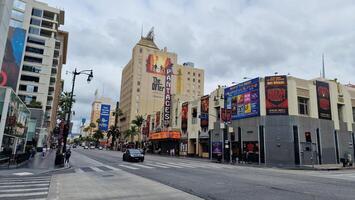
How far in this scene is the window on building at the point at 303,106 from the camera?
38438 millimetres

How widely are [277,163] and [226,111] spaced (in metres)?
9.35

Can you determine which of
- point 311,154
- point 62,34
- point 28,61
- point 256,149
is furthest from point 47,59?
point 311,154

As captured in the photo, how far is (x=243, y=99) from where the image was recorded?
42.0 metres

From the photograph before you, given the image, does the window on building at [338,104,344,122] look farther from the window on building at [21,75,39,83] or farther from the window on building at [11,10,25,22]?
the window on building at [11,10,25,22]

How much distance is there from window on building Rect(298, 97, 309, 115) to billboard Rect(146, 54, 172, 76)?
80070 millimetres

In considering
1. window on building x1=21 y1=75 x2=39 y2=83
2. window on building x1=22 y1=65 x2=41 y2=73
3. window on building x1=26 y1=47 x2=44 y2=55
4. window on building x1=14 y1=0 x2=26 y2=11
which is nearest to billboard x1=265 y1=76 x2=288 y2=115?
window on building x1=21 y1=75 x2=39 y2=83

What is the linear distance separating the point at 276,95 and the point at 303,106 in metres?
4.49

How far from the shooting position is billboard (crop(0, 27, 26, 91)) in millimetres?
57531

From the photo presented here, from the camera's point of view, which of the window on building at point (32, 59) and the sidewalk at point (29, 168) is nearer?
the sidewalk at point (29, 168)

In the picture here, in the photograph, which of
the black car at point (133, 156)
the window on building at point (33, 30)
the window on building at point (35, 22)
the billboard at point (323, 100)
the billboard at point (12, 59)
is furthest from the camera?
the window on building at point (35, 22)

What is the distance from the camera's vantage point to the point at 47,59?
79.9 metres

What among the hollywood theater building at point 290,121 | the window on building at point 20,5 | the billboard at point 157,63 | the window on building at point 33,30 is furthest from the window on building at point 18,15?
the hollywood theater building at point 290,121

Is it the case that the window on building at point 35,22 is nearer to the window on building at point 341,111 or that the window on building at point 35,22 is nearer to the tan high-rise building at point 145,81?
the tan high-rise building at point 145,81

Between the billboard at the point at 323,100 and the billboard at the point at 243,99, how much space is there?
909cm
